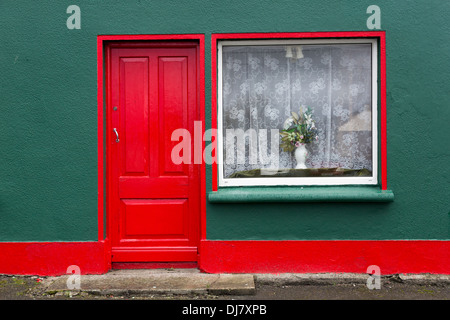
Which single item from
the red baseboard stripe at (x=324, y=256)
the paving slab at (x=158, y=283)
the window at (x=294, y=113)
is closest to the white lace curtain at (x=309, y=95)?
the window at (x=294, y=113)

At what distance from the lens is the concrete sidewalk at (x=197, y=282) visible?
511 centimetres

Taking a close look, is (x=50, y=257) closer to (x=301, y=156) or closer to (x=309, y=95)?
(x=301, y=156)

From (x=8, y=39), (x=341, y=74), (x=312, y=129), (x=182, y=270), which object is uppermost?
(x=8, y=39)

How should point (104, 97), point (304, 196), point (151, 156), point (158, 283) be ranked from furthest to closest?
point (151, 156)
point (104, 97)
point (304, 196)
point (158, 283)

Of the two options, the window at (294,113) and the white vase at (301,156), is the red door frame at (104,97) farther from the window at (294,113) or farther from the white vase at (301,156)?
the white vase at (301,156)

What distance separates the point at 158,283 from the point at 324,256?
183 cm

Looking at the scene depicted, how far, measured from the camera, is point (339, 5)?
551cm


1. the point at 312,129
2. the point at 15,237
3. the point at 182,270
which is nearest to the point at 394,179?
the point at 312,129

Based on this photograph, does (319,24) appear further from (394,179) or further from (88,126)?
(88,126)

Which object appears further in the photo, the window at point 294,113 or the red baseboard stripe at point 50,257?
the window at point 294,113

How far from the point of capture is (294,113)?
19.2 ft

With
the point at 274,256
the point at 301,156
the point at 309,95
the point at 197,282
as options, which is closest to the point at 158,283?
the point at 197,282

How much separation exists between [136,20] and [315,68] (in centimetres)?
210

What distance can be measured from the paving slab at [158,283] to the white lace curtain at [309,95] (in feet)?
4.01
